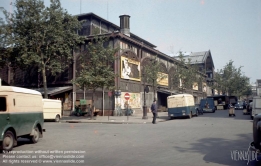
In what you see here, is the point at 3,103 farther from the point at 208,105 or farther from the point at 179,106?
the point at 208,105

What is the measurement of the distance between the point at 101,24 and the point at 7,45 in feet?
48.2

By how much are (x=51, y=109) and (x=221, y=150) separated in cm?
1941

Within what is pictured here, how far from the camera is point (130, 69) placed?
35.4m

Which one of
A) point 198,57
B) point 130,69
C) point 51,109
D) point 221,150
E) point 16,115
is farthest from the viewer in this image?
point 198,57

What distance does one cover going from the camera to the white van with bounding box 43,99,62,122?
2462 centimetres

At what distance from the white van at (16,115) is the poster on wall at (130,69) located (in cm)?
2214

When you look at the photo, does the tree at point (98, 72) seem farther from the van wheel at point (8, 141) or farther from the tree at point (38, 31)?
the van wheel at point (8, 141)

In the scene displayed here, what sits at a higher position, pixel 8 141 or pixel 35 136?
pixel 8 141

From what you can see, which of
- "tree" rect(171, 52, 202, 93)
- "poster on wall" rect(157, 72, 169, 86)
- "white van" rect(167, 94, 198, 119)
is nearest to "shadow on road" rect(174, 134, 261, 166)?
"white van" rect(167, 94, 198, 119)

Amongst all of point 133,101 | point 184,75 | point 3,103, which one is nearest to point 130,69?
point 133,101

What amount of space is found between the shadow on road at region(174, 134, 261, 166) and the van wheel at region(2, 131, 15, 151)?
247 inches

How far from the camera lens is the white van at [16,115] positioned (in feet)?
30.7

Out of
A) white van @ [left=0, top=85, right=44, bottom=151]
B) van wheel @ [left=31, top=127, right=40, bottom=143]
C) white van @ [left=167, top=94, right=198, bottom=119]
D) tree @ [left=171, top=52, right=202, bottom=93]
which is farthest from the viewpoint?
tree @ [left=171, top=52, right=202, bottom=93]

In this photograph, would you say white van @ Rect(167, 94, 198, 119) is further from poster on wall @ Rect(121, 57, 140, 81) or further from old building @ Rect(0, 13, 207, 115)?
poster on wall @ Rect(121, 57, 140, 81)
